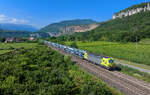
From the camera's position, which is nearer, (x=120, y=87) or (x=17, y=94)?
(x=17, y=94)

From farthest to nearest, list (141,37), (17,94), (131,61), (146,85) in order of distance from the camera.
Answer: (141,37), (131,61), (146,85), (17,94)

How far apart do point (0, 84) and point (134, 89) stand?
18968 millimetres

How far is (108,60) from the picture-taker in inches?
1053

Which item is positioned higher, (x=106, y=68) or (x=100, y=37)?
(x=100, y=37)

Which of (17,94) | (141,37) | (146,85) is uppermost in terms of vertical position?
(141,37)

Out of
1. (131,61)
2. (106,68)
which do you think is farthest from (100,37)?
(106,68)

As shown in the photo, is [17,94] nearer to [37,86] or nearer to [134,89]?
[37,86]

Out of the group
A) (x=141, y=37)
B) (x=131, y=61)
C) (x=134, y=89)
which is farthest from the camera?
(x=141, y=37)

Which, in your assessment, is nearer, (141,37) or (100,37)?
(141,37)

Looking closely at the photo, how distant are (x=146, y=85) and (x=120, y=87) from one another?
4834 millimetres

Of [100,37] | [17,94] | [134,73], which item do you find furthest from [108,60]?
[100,37]

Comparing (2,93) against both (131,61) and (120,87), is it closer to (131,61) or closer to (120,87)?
(120,87)

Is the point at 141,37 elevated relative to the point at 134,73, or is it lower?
elevated

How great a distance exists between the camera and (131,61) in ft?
132
